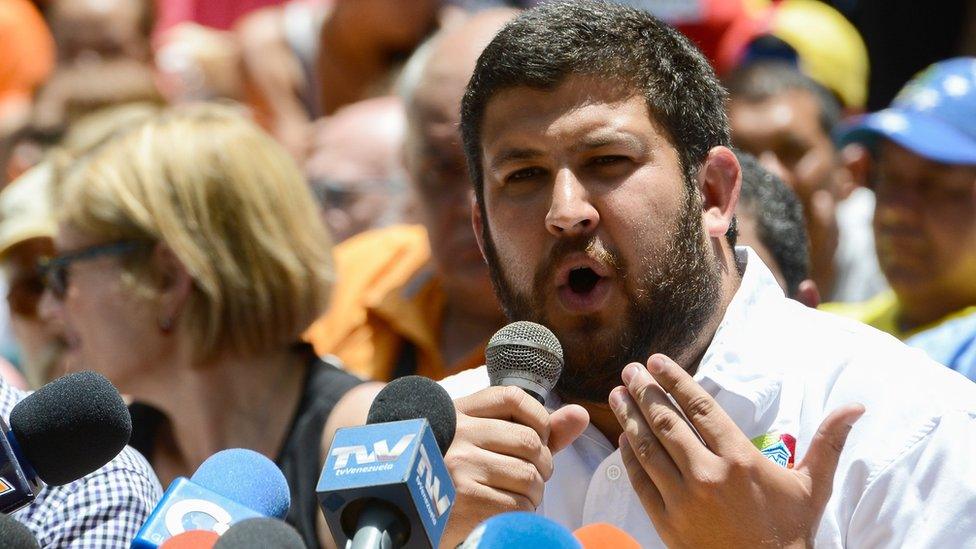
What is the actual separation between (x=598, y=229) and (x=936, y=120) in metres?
2.27

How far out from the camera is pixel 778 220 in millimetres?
4152

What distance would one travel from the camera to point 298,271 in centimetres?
397

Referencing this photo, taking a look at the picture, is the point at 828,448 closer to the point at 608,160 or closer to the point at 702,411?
the point at 702,411

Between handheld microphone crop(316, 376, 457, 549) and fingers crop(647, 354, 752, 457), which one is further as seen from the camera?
fingers crop(647, 354, 752, 457)

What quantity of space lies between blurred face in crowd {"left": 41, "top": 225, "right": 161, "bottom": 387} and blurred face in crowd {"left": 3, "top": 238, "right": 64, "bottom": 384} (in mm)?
893

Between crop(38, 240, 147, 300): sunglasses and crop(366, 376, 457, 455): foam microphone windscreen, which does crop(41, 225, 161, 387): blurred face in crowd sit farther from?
crop(366, 376, 457, 455): foam microphone windscreen

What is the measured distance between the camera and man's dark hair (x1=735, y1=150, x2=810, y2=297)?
4117 mm

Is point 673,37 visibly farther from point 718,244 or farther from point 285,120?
→ point 285,120

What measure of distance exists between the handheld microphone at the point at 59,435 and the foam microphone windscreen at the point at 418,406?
37 cm

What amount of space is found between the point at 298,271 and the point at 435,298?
2.49 ft

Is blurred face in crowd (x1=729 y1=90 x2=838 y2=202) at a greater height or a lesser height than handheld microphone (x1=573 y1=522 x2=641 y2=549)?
lesser

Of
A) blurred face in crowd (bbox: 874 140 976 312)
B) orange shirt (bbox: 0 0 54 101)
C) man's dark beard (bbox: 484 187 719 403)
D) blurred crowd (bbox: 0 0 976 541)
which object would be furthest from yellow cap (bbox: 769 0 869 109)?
orange shirt (bbox: 0 0 54 101)

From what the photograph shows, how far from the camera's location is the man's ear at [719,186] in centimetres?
289

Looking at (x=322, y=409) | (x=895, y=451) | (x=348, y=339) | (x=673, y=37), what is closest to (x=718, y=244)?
(x=673, y=37)
